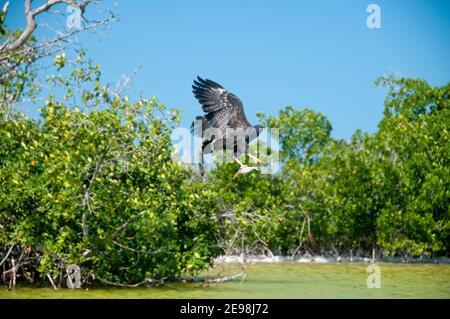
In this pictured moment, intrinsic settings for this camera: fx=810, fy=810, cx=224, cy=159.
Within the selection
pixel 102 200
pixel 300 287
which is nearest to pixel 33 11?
pixel 102 200

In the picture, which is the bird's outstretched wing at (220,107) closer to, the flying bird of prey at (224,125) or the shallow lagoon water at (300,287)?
the flying bird of prey at (224,125)

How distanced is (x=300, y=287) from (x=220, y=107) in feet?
13.1

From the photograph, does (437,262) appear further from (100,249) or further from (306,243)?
(100,249)

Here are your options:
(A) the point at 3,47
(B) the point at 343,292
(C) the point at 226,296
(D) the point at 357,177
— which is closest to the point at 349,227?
(D) the point at 357,177

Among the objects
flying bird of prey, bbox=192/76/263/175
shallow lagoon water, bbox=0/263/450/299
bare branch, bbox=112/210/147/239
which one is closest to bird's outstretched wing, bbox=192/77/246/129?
flying bird of prey, bbox=192/76/263/175

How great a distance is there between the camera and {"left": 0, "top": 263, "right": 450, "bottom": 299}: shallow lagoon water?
Result: 42.4 ft

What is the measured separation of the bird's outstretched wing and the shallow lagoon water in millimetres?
2809

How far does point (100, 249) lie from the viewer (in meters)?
12.8

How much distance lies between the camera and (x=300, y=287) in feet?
48.9

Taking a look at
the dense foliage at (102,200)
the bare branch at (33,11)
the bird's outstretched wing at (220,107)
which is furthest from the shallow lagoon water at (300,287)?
the bare branch at (33,11)

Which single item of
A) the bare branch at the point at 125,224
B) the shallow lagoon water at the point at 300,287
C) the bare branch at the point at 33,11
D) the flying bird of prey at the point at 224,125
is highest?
the bare branch at the point at 33,11

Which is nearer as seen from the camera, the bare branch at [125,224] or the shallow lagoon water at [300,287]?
the bare branch at [125,224]

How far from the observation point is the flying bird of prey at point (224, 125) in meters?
13.0

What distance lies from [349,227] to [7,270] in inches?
453
